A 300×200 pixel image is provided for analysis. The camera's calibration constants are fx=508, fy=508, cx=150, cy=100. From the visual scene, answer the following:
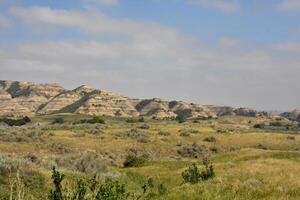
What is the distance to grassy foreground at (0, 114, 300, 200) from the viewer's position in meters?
15.6

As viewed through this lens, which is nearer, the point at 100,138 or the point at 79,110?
the point at 100,138

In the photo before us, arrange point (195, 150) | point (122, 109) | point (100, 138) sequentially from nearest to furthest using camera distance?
1. point (195, 150)
2. point (100, 138)
3. point (122, 109)

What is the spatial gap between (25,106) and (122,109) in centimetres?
3677

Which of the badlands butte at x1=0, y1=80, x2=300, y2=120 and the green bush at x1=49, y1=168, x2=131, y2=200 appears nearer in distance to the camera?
the green bush at x1=49, y1=168, x2=131, y2=200

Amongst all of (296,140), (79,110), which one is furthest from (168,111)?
(296,140)

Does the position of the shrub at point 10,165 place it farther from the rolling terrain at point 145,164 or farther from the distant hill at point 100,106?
the distant hill at point 100,106

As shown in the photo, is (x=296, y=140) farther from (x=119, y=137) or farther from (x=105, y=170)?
(x=105, y=170)

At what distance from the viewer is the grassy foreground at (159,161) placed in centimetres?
1565

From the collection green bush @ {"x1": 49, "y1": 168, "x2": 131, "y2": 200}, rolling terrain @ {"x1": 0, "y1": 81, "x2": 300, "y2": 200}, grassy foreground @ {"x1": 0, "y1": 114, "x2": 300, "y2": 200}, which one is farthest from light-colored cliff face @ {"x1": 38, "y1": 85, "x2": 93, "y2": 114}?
Result: green bush @ {"x1": 49, "y1": 168, "x2": 131, "y2": 200}

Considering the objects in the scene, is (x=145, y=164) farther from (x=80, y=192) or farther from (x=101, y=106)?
(x=101, y=106)

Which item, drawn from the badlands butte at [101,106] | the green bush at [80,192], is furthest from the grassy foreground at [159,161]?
the badlands butte at [101,106]

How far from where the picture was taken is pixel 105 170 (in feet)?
88.6

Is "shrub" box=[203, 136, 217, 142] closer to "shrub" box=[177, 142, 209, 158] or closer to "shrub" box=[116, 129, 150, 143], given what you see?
"shrub" box=[177, 142, 209, 158]

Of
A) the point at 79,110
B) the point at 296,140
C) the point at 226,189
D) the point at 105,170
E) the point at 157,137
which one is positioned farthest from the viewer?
the point at 79,110
